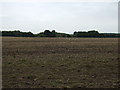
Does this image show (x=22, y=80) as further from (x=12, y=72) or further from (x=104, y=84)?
(x=104, y=84)

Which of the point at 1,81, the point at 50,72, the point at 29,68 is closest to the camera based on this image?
the point at 1,81

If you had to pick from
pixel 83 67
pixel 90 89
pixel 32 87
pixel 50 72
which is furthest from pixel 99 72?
pixel 32 87

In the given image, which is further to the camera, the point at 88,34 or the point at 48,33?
the point at 88,34

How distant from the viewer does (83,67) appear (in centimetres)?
1373

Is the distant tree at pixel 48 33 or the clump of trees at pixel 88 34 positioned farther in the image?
the clump of trees at pixel 88 34

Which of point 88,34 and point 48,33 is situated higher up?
point 48,33

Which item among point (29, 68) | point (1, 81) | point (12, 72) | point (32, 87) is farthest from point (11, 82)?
point (29, 68)

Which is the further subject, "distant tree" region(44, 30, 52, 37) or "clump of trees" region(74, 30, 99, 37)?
"clump of trees" region(74, 30, 99, 37)

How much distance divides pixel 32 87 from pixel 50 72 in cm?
298

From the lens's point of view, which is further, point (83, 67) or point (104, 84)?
point (83, 67)

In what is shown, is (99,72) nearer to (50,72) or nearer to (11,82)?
(50,72)

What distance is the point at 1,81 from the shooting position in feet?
34.6

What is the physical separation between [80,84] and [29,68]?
4.45 m

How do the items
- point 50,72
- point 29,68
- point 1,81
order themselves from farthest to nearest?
1. point 29,68
2. point 50,72
3. point 1,81
